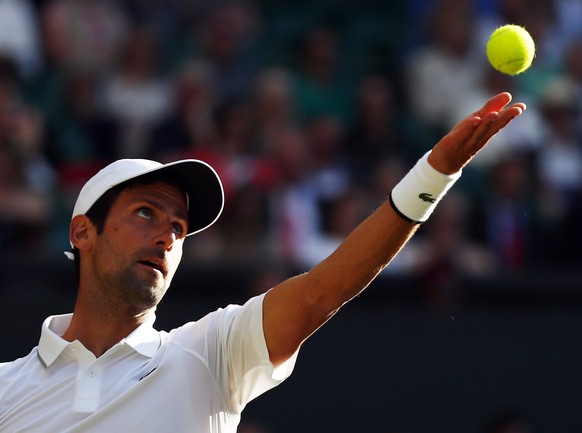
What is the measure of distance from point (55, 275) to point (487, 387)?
105 inches

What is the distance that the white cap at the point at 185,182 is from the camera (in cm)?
383

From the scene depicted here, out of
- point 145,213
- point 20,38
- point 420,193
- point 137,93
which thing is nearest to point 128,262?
point 145,213

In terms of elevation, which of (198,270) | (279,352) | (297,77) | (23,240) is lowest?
(279,352)

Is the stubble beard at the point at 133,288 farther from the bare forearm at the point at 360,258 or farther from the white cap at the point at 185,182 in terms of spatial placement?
the bare forearm at the point at 360,258

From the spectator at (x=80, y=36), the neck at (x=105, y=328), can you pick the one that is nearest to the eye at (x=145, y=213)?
the neck at (x=105, y=328)

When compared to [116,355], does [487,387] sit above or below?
below

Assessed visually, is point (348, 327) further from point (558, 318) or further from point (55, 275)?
point (55, 275)

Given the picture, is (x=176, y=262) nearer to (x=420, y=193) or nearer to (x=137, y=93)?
(x=420, y=193)

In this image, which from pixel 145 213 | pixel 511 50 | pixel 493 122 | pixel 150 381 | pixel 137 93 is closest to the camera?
pixel 493 122

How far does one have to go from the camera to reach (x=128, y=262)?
377 cm

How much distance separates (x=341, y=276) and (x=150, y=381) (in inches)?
24.9

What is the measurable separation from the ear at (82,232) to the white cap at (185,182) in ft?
0.08

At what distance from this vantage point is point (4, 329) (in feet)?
24.0

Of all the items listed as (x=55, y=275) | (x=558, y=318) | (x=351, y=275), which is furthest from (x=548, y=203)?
(x=351, y=275)
